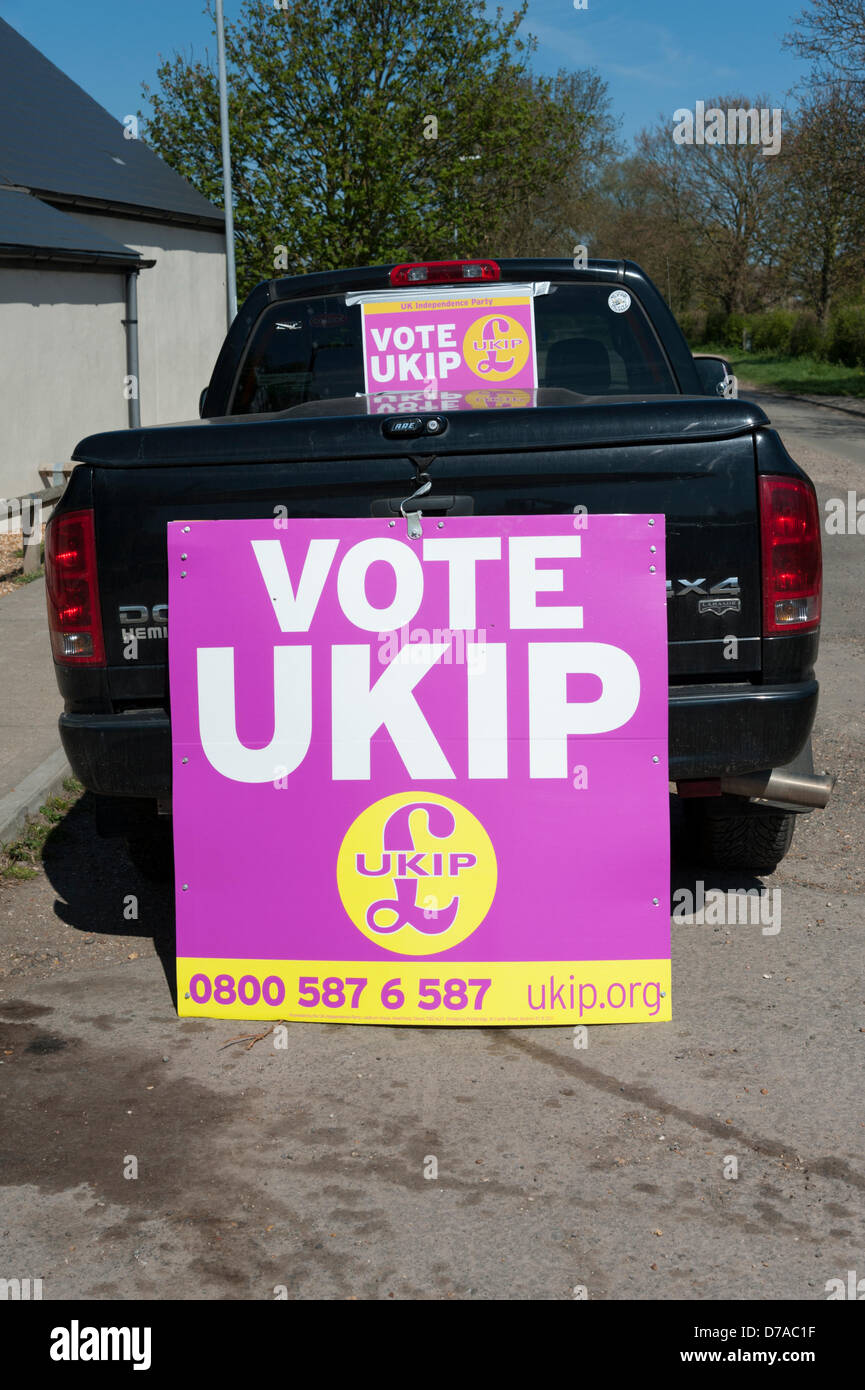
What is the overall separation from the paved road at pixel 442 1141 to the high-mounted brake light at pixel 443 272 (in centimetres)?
268

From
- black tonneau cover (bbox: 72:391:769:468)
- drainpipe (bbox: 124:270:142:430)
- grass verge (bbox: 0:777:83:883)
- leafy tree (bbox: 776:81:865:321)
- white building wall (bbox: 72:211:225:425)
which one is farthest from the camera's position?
leafy tree (bbox: 776:81:865:321)

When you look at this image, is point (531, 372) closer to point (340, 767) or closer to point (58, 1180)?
point (340, 767)

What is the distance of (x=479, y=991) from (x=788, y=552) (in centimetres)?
147

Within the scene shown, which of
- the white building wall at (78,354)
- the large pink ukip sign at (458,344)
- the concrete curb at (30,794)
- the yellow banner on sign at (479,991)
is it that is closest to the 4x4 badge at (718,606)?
the yellow banner on sign at (479,991)

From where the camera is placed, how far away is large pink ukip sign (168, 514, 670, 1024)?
12.6 feet

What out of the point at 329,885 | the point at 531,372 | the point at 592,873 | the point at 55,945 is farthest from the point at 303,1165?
the point at 531,372

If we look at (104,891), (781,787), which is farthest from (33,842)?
(781,787)

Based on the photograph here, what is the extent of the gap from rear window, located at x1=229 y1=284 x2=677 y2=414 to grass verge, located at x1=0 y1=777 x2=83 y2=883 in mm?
1905

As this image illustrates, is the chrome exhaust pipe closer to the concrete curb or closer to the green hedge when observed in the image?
→ the concrete curb

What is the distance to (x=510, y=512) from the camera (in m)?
3.84

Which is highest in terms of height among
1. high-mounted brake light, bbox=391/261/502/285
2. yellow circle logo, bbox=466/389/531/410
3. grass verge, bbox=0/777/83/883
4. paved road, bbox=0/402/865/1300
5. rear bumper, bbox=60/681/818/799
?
high-mounted brake light, bbox=391/261/502/285

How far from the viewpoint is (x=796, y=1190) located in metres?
3.12

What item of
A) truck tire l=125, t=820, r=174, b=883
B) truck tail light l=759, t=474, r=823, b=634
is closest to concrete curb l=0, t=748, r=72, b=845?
truck tire l=125, t=820, r=174, b=883

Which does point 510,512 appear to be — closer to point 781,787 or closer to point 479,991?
point 781,787
